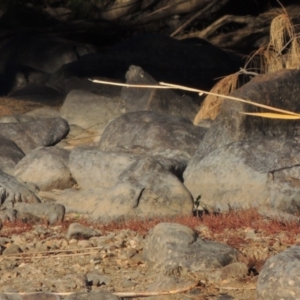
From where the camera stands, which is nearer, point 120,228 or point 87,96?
point 120,228

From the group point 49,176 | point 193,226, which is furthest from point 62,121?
point 193,226

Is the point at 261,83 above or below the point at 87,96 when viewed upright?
above

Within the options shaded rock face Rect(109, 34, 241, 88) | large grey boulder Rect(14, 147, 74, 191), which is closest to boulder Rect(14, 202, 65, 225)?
large grey boulder Rect(14, 147, 74, 191)

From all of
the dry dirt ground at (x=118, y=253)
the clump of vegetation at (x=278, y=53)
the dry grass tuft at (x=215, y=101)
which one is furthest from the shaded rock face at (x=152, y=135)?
the dry dirt ground at (x=118, y=253)

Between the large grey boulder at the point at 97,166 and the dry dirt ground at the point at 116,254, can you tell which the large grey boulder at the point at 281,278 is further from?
the large grey boulder at the point at 97,166

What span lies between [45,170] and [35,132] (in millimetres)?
2344

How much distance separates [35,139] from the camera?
12414 millimetres

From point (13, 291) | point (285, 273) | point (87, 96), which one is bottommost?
point (87, 96)

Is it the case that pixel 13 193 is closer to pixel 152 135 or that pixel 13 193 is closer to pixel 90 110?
pixel 152 135

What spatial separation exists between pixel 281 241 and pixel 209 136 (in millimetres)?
2943

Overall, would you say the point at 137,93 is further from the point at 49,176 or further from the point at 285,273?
the point at 285,273

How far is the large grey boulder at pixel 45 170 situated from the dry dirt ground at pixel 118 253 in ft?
6.39

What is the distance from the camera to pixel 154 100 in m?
13.3

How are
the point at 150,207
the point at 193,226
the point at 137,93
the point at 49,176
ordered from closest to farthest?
the point at 193,226 < the point at 150,207 < the point at 49,176 < the point at 137,93
